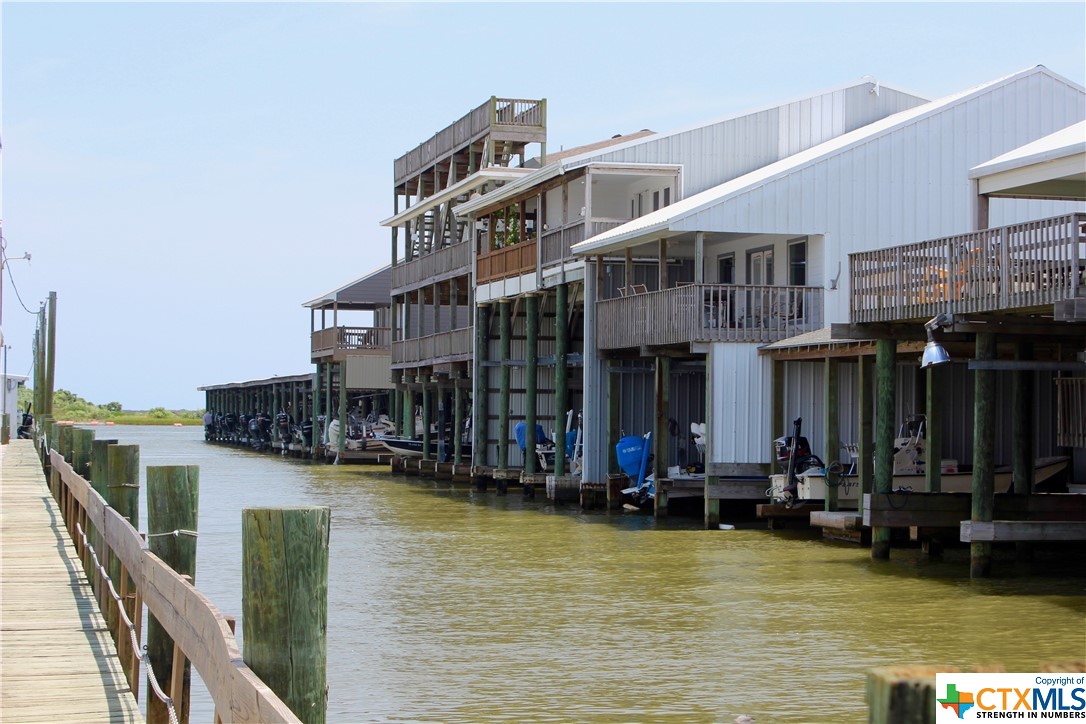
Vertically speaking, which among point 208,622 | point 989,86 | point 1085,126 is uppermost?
point 989,86

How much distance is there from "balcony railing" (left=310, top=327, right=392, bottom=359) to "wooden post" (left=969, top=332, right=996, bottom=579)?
1536 inches

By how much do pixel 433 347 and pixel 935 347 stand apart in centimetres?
2861

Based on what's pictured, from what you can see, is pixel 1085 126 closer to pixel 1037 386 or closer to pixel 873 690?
pixel 1037 386

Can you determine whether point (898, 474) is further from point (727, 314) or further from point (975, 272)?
point (975, 272)

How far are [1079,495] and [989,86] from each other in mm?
11522

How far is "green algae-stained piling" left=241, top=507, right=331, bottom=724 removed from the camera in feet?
18.4

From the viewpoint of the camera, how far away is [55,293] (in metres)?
51.1

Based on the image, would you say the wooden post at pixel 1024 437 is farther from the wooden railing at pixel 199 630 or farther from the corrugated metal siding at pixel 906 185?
the wooden railing at pixel 199 630

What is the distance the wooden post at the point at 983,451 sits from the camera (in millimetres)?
18859

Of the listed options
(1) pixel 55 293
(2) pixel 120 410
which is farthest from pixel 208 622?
(2) pixel 120 410

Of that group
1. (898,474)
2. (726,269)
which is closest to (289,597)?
(898,474)

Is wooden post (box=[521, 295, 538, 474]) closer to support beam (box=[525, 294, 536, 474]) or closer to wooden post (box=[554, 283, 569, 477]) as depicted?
support beam (box=[525, 294, 536, 474])

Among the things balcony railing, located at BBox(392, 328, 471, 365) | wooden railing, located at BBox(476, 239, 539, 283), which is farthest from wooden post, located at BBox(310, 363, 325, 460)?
wooden railing, located at BBox(476, 239, 539, 283)

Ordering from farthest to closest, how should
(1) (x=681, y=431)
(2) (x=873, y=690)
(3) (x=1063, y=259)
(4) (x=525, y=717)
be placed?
(1) (x=681, y=431) → (3) (x=1063, y=259) → (4) (x=525, y=717) → (2) (x=873, y=690)
